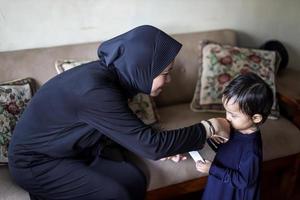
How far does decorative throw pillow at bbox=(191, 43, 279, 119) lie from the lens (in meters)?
1.91

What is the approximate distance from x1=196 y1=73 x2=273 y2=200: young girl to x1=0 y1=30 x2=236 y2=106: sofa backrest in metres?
0.77

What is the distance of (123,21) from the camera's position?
197cm

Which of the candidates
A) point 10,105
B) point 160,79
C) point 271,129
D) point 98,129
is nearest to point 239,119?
point 160,79

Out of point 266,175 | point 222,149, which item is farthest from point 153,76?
point 266,175

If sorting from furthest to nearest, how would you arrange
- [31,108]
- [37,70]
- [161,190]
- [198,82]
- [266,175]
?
[266,175]
[198,82]
[37,70]
[161,190]
[31,108]

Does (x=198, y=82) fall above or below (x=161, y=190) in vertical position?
above

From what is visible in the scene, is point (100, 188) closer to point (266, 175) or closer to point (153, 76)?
point (153, 76)

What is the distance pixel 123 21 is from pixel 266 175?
133cm

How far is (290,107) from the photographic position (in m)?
1.91

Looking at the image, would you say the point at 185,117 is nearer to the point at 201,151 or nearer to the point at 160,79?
the point at 201,151

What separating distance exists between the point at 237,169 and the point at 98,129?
53 centimetres

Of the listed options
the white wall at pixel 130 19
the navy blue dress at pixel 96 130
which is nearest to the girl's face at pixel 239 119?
the navy blue dress at pixel 96 130

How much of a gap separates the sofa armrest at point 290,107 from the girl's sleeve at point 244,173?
74cm

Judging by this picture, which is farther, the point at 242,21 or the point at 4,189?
the point at 242,21
